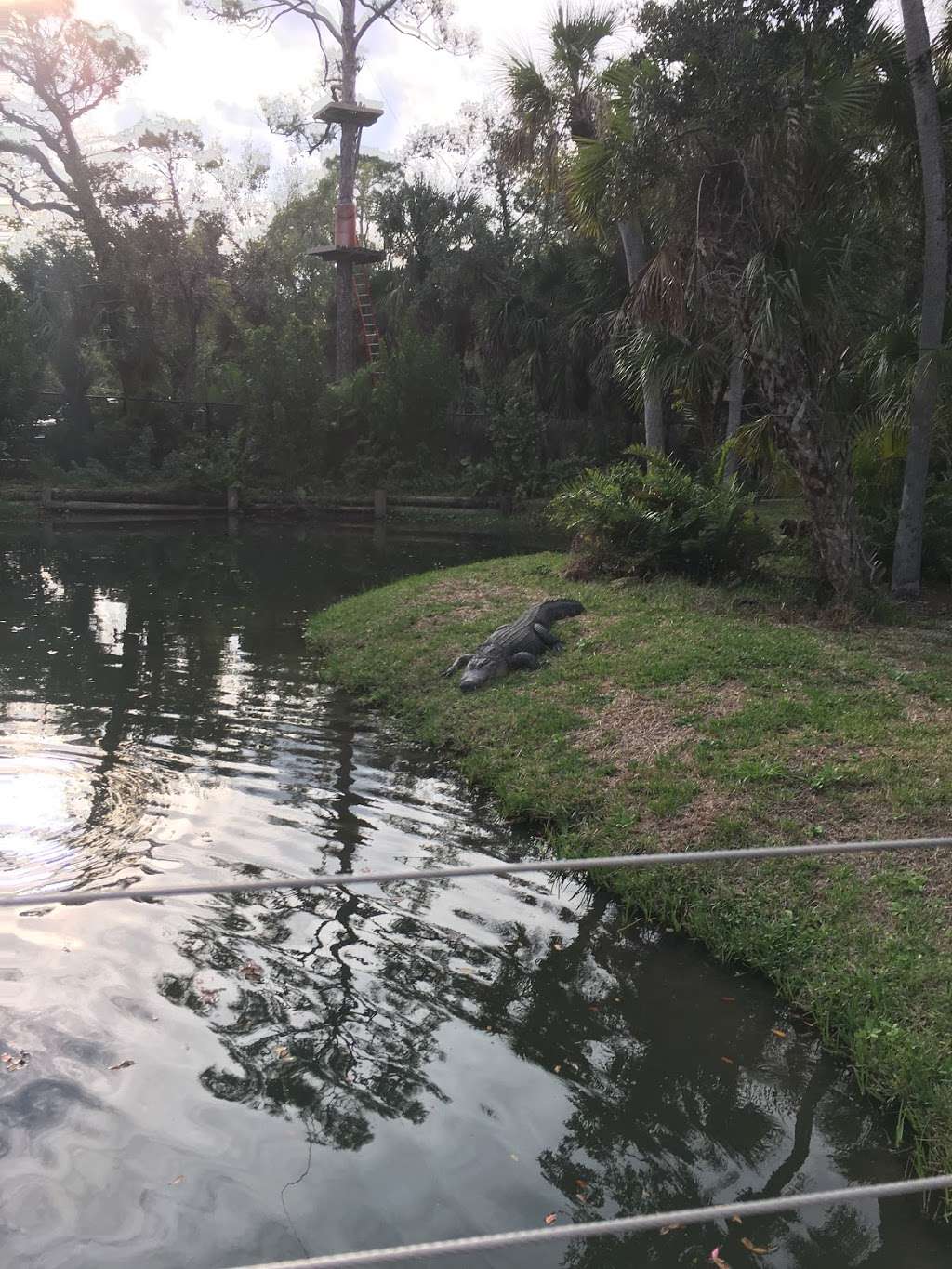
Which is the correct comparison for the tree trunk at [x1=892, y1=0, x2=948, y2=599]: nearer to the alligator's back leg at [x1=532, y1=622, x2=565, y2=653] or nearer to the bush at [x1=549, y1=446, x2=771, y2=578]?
the bush at [x1=549, y1=446, x2=771, y2=578]

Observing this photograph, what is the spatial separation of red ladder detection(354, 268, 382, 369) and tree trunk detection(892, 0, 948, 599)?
18284 mm

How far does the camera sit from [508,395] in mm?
25484

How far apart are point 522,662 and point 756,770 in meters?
2.91

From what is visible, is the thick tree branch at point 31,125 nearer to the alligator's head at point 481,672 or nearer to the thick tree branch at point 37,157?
the thick tree branch at point 37,157

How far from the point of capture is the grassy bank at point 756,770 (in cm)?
395

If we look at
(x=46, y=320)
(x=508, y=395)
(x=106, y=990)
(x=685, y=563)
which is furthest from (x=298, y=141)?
(x=106, y=990)

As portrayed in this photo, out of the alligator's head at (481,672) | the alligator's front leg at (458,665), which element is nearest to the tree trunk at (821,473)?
the alligator's head at (481,672)

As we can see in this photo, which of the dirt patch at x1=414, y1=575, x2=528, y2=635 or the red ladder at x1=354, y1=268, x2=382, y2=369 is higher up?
the red ladder at x1=354, y1=268, x2=382, y2=369

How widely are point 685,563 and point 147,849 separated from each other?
22.6ft

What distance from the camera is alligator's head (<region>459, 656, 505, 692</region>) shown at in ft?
26.6

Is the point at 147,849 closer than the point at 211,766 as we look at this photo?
Yes

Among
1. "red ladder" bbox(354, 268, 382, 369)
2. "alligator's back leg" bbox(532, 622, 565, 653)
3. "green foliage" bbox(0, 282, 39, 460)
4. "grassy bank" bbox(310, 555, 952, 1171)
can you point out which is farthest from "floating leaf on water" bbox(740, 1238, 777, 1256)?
"red ladder" bbox(354, 268, 382, 369)

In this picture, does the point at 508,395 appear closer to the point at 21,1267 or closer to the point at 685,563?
the point at 685,563

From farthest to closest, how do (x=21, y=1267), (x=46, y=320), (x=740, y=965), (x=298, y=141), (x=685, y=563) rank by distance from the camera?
1. (x=298, y=141)
2. (x=46, y=320)
3. (x=685, y=563)
4. (x=740, y=965)
5. (x=21, y=1267)
